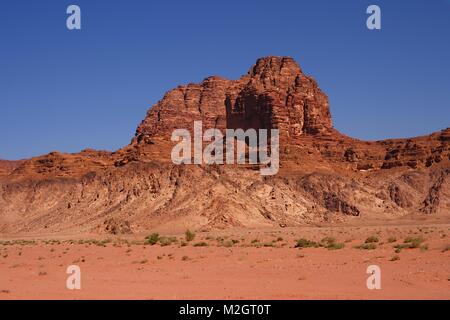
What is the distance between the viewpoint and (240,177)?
8900cm

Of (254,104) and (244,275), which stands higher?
(254,104)

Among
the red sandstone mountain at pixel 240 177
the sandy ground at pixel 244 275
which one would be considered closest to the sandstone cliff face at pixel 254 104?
the red sandstone mountain at pixel 240 177

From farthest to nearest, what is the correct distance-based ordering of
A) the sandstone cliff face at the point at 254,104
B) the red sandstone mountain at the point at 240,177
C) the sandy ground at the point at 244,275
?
the sandstone cliff face at the point at 254,104
the red sandstone mountain at the point at 240,177
the sandy ground at the point at 244,275

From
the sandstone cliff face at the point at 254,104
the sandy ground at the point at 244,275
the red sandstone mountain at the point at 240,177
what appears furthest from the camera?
the sandstone cliff face at the point at 254,104

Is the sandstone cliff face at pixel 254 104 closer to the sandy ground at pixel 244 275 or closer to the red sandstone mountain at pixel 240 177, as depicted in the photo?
the red sandstone mountain at pixel 240 177

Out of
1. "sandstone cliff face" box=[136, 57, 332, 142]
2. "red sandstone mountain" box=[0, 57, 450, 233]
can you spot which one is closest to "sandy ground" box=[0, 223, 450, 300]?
"red sandstone mountain" box=[0, 57, 450, 233]

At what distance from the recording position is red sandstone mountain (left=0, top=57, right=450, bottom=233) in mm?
80688

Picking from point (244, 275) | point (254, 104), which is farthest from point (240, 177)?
point (244, 275)

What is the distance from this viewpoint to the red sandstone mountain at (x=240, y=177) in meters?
80.7

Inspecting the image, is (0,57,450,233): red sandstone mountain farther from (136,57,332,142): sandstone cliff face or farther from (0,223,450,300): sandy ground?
(0,223,450,300): sandy ground

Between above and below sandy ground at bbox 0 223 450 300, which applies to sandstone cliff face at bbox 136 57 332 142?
above

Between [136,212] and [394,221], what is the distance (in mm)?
36557

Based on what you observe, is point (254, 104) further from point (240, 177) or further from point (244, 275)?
point (244, 275)
